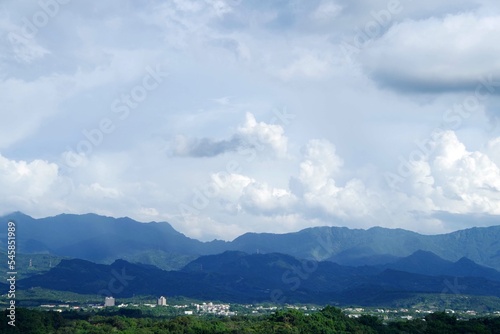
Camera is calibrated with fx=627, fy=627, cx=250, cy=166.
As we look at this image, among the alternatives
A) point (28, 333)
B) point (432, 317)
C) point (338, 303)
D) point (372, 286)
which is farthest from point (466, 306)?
point (28, 333)

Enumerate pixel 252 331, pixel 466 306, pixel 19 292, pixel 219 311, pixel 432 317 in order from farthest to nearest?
1. pixel 19 292
2. pixel 466 306
3. pixel 219 311
4. pixel 432 317
5. pixel 252 331

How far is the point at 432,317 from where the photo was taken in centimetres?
6631

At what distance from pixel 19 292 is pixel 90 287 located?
3591 centimetres

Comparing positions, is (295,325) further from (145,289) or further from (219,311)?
(145,289)

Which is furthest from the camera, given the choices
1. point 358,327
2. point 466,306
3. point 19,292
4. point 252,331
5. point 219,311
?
point 19,292

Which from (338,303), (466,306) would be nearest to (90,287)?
(338,303)

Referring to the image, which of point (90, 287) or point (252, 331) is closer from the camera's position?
point (252, 331)

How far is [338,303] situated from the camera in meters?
170

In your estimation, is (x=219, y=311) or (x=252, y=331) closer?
(x=252, y=331)

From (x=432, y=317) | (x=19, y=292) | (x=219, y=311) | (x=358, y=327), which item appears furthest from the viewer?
(x=19, y=292)

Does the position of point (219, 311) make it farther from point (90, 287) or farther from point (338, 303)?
point (90, 287)

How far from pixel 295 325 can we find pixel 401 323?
1317 centimetres

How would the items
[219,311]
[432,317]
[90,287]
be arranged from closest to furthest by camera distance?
[432,317] < [219,311] < [90,287]

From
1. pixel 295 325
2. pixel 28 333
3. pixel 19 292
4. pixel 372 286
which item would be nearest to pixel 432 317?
pixel 295 325
